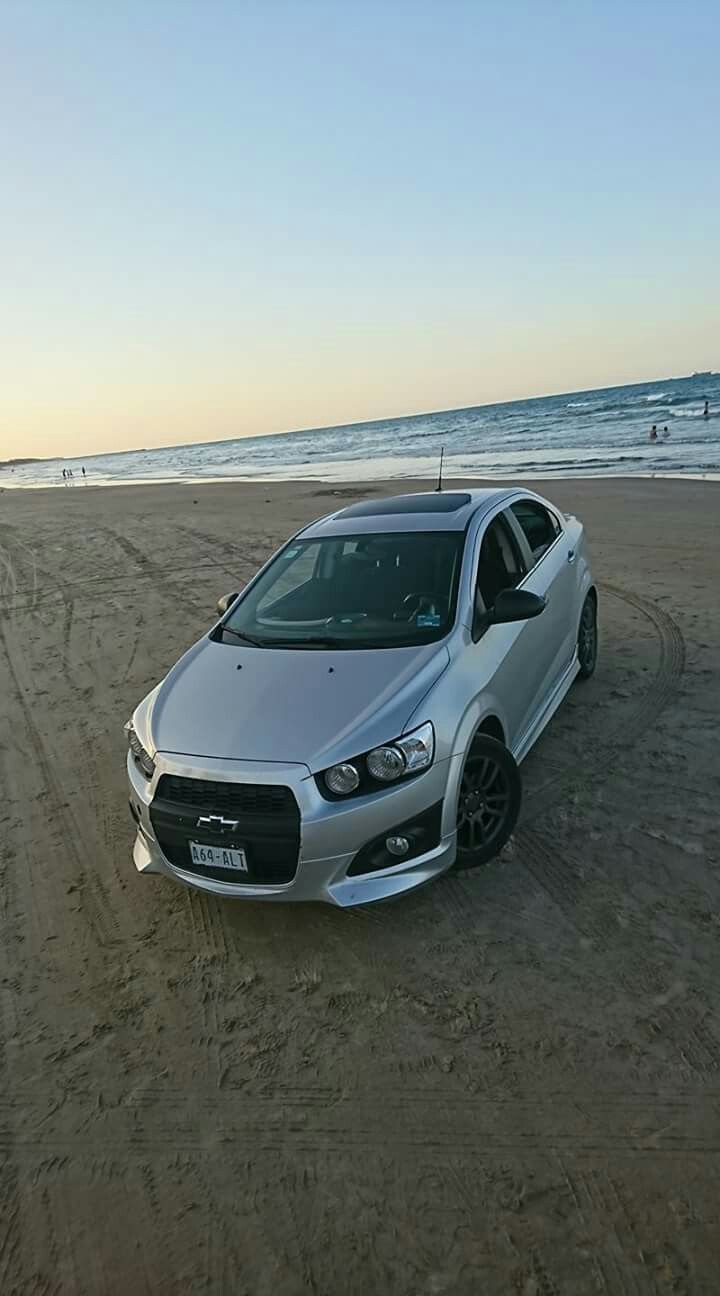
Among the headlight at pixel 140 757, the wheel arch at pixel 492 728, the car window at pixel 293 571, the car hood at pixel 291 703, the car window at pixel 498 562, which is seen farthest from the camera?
the car window at pixel 293 571

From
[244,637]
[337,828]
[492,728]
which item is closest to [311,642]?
[244,637]

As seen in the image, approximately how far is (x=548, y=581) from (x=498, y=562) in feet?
2.05

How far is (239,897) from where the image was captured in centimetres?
328

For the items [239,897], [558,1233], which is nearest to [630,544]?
[239,897]

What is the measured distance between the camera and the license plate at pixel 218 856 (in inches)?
127

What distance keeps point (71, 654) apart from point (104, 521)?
1252 cm

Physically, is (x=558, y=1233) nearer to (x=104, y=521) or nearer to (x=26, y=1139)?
(x=26, y=1139)

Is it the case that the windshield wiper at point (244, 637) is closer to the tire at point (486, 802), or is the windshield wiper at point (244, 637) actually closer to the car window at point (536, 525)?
the tire at point (486, 802)

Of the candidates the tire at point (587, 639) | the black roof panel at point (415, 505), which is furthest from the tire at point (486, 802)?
the tire at point (587, 639)

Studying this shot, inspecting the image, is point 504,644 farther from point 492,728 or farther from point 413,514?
point 413,514

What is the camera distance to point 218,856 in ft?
10.7

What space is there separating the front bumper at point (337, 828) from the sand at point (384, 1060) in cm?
26

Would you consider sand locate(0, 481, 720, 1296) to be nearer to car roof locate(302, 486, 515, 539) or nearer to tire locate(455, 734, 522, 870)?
tire locate(455, 734, 522, 870)

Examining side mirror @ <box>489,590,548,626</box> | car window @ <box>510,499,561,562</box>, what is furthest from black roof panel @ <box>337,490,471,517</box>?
side mirror @ <box>489,590,548,626</box>
